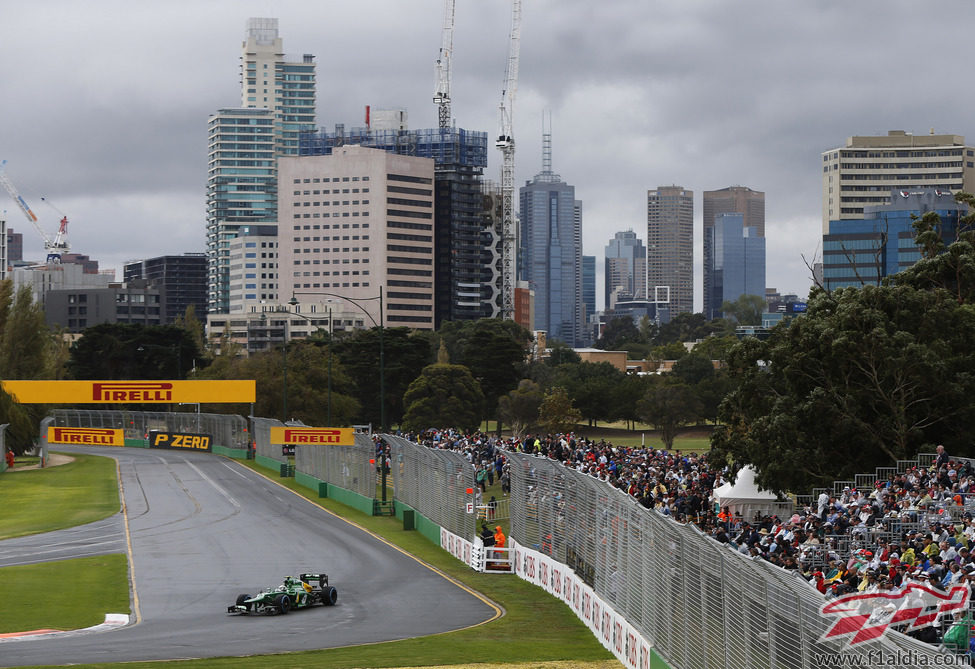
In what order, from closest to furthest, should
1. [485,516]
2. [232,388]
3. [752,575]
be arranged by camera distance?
[752,575] → [485,516] → [232,388]

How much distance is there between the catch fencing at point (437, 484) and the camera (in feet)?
132

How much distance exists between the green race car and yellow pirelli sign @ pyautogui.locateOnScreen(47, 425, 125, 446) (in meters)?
57.8

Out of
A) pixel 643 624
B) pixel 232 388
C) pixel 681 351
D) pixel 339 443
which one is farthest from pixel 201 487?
pixel 681 351

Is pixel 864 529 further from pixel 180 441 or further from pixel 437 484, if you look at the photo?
pixel 180 441

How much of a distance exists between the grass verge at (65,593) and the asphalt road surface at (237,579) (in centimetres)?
79

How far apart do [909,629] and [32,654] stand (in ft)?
55.4

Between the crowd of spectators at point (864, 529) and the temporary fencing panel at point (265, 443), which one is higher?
the crowd of spectators at point (864, 529)

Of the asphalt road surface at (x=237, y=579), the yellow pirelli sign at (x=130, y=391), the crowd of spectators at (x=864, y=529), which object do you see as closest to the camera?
the crowd of spectators at (x=864, y=529)

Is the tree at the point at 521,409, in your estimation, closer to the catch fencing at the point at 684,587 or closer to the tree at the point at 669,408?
the tree at the point at 669,408

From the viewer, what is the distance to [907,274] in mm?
50906

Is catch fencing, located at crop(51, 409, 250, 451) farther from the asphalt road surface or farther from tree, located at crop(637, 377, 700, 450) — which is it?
tree, located at crop(637, 377, 700, 450)

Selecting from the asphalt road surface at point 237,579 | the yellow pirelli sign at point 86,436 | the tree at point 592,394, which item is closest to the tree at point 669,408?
the tree at point 592,394

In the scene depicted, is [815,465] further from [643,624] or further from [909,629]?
[909,629]

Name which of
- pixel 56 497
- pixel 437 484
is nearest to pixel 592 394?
pixel 56 497
